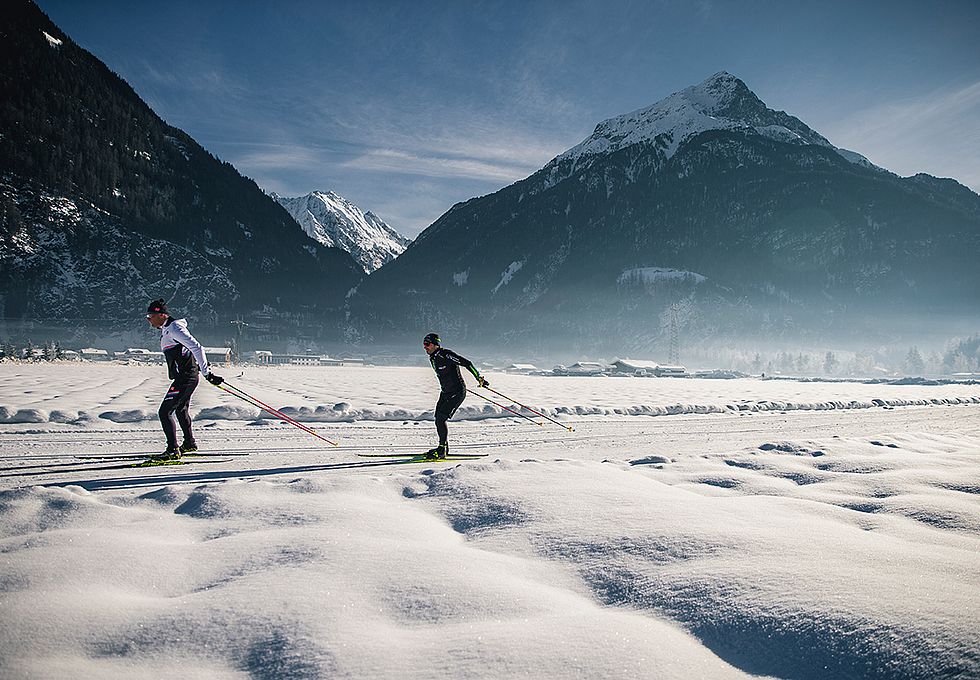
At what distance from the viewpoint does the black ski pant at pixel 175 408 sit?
821cm

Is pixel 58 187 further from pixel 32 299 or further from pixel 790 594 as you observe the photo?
pixel 790 594

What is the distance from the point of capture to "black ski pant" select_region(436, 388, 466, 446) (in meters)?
9.26

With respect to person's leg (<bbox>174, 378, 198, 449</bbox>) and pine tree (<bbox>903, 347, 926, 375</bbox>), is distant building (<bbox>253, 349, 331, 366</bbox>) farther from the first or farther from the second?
pine tree (<bbox>903, 347, 926, 375</bbox>)

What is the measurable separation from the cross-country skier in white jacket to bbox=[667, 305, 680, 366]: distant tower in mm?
136862

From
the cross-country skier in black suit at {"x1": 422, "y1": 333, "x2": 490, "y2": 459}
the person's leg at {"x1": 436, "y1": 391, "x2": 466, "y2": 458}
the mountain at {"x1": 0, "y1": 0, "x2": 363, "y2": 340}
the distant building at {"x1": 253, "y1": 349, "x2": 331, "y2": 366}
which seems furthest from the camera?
the mountain at {"x1": 0, "y1": 0, "x2": 363, "y2": 340}

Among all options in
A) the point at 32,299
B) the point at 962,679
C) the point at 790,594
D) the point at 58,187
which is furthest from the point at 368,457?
the point at 58,187

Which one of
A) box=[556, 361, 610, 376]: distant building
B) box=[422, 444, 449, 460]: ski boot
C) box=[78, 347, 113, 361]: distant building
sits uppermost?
box=[556, 361, 610, 376]: distant building

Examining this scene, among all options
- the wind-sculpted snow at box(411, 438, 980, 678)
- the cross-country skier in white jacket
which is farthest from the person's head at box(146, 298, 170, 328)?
the wind-sculpted snow at box(411, 438, 980, 678)

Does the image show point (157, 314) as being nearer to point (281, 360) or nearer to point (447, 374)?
point (447, 374)

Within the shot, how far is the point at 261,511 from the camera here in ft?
14.9

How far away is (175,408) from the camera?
336 inches

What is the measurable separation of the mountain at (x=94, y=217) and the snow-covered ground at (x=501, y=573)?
16766 centimetres

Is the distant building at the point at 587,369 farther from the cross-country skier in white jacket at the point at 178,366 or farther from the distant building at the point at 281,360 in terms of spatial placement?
the cross-country skier in white jacket at the point at 178,366

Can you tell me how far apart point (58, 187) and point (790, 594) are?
215 meters
